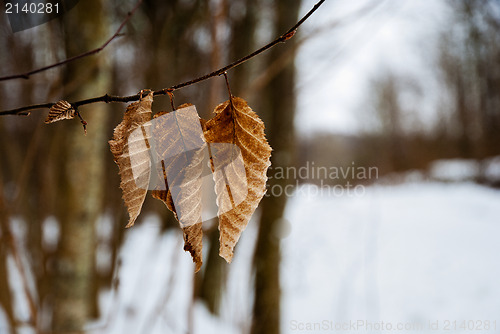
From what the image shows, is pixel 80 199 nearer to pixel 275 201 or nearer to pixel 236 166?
pixel 275 201

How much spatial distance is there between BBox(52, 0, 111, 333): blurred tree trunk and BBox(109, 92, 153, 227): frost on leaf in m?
1.50

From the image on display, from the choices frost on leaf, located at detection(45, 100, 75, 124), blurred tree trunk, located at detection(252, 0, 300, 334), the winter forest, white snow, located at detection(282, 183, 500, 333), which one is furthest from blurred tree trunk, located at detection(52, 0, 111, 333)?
white snow, located at detection(282, 183, 500, 333)

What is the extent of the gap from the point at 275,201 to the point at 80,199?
48.1 inches

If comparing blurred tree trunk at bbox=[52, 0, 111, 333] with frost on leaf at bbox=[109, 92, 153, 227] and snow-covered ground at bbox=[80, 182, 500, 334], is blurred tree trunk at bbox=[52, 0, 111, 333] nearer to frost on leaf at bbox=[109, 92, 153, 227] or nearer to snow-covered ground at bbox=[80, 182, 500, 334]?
snow-covered ground at bbox=[80, 182, 500, 334]

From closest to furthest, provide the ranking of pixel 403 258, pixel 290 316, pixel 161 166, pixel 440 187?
1. pixel 161 166
2. pixel 290 316
3. pixel 403 258
4. pixel 440 187

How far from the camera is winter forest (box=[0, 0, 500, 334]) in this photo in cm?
33

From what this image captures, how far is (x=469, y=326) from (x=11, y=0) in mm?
4605

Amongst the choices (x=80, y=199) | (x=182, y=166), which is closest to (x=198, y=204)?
(x=182, y=166)

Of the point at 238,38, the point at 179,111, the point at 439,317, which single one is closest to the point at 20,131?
the point at 238,38

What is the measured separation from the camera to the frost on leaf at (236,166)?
1.05 feet

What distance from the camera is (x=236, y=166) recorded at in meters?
0.33

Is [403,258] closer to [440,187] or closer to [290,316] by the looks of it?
[290,316]

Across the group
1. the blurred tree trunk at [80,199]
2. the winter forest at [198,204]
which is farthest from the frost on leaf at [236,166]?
the blurred tree trunk at [80,199]

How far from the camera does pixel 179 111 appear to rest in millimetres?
340
